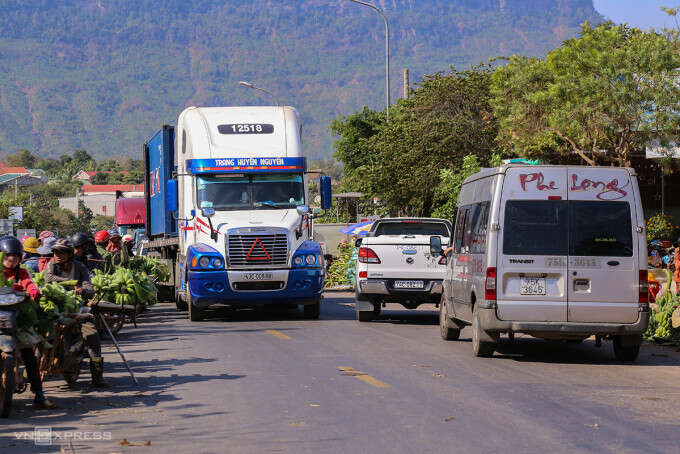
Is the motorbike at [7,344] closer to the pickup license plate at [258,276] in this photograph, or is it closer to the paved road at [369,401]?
the paved road at [369,401]

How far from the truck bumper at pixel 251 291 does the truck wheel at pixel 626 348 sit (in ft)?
26.0

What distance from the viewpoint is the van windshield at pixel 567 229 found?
513 inches

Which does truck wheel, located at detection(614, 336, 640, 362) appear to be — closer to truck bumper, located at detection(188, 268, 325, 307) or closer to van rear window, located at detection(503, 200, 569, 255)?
van rear window, located at detection(503, 200, 569, 255)

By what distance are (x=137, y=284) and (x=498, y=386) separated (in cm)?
706

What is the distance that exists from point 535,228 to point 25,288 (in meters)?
6.13

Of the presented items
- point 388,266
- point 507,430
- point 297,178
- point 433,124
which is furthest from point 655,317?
point 433,124

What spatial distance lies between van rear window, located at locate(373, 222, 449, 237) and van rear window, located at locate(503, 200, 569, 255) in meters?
7.60

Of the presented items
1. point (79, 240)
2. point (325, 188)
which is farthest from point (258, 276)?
point (79, 240)

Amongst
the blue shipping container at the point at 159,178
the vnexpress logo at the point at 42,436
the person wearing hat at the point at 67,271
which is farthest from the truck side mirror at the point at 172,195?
the vnexpress logo at the point at 42,436

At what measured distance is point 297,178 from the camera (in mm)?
21297

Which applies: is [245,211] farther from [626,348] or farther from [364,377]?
[364,377]

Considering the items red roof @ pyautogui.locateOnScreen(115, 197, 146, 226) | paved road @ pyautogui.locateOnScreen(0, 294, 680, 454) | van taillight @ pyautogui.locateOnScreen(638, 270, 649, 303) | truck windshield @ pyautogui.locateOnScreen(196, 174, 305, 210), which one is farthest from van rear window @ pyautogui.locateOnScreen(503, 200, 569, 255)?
red roof @ pyautogui.locateOnScreen(115, 197, 146, 226)

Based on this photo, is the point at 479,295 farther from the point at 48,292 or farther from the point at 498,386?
the point at 48,292

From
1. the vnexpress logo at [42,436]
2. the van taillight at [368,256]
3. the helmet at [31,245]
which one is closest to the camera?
the vnexpress logo at [42,436]
